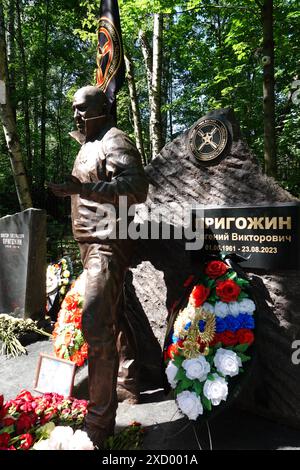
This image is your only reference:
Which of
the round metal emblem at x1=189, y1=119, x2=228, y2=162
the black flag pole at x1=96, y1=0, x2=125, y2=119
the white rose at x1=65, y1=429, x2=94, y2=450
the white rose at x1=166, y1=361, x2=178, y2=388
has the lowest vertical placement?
the white rose at x1=166, y1=361, x2=178, y2=388

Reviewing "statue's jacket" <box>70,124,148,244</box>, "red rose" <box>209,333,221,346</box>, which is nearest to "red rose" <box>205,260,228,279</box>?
"red rose" <box>209,333,221,346</box>

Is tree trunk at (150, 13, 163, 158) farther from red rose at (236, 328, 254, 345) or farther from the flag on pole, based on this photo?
red rose at (236, 328, 254, 345)

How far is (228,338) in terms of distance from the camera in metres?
2.69

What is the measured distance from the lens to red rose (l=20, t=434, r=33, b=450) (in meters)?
2.39

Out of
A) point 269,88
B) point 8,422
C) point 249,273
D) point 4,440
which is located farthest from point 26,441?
point 269,88

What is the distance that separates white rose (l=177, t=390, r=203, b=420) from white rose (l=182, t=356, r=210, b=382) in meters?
0.11

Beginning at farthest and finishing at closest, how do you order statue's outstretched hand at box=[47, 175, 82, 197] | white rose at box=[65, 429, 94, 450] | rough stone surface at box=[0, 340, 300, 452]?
rough stone surface at box=[0, 340, 300, 452] → statue's outstretched hand at box=[47, 175, 82, 197] → white rose at box=[65, 429, 94, 450]

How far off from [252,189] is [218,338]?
1.20 meters

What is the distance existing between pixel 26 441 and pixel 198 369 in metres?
1.17

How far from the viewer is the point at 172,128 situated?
92.2 ft

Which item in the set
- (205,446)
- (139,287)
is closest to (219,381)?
(205,446)

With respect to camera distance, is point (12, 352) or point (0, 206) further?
point (0, 206)

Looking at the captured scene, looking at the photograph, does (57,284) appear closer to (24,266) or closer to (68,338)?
(24,266)
